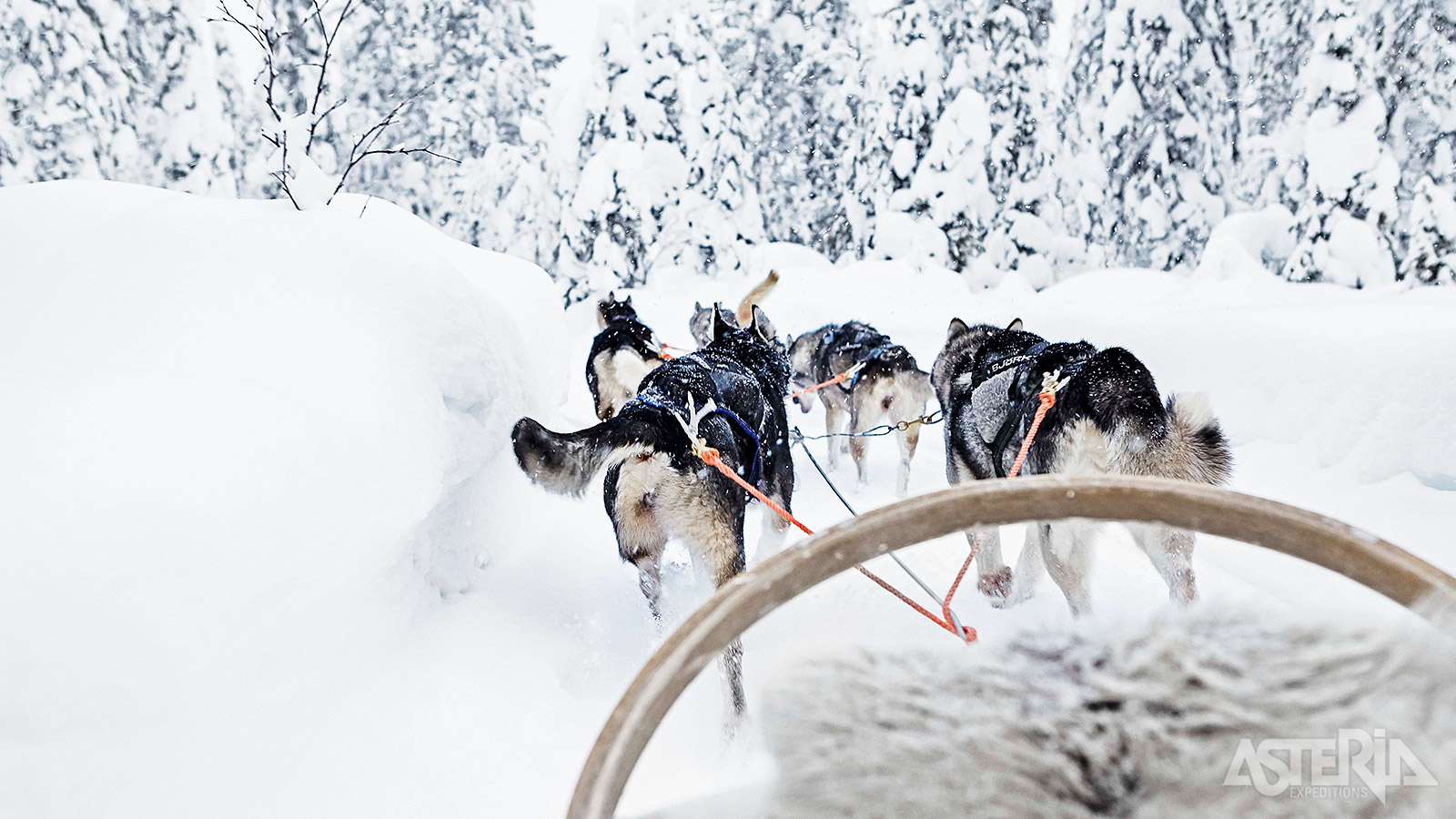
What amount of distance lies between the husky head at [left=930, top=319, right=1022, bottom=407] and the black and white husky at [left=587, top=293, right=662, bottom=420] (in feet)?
Result: 7.45

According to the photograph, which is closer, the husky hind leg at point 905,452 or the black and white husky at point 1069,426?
the black and white husky at point 1069,426

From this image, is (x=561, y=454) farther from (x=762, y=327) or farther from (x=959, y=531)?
(x=762, y=327)

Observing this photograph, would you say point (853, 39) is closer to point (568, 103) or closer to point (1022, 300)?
point (568, 103)

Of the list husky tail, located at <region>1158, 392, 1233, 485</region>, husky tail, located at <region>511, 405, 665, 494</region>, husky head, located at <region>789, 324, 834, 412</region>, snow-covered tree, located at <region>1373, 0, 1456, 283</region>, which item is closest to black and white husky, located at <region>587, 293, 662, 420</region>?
husky head, located at <region>789, 324, 834, 412</region>

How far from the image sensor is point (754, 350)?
482cm

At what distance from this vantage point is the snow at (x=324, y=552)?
142cm

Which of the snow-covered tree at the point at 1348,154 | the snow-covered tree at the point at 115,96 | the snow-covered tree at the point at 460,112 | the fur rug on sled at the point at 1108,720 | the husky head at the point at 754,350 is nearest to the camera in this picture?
the fur rug on sled at the point at 1108,720

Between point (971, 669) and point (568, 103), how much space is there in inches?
749

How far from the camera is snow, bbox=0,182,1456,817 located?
1416mm

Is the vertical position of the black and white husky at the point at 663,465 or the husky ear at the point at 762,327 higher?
the husky ear at the point at 762,327

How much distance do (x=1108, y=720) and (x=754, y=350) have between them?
4.10m

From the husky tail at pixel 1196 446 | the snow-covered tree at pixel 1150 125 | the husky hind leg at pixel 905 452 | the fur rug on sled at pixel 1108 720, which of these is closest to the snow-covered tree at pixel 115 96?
the husky hind leg at pixel 905 452

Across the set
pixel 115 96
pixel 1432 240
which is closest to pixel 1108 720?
pixel 1432 240

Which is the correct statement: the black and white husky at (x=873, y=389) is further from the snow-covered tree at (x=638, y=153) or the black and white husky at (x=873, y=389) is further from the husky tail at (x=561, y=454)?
the snow-covered tree at (x=638, y=153)
